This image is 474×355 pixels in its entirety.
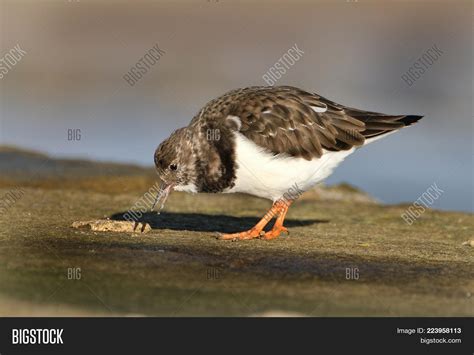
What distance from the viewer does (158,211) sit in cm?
1162

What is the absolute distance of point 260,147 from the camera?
9602 mm

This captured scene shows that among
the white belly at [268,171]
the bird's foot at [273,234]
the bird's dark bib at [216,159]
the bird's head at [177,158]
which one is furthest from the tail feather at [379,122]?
the bird's head at [177,158]

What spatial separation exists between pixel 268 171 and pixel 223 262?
185 cm

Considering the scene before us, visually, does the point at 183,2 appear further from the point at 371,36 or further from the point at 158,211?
the point at 158,211

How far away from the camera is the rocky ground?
260 inches

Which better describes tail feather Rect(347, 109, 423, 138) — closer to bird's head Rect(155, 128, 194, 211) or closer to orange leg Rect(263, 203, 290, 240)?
orange leg Rect(263, 203, 290, 240)

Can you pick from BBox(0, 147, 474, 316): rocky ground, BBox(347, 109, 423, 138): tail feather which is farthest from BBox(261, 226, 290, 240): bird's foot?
BBox(347, 109, 423, 138): tail feather

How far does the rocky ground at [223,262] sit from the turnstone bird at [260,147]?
682 mm

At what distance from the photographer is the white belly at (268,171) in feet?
31.2

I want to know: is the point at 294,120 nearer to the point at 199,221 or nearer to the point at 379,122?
the point at 379,122

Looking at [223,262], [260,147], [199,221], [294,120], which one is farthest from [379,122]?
[223,262]

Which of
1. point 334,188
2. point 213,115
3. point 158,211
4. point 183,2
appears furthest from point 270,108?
point 183,2

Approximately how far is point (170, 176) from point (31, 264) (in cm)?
287

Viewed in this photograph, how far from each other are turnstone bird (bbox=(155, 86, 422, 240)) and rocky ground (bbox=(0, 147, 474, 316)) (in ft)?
2.24
